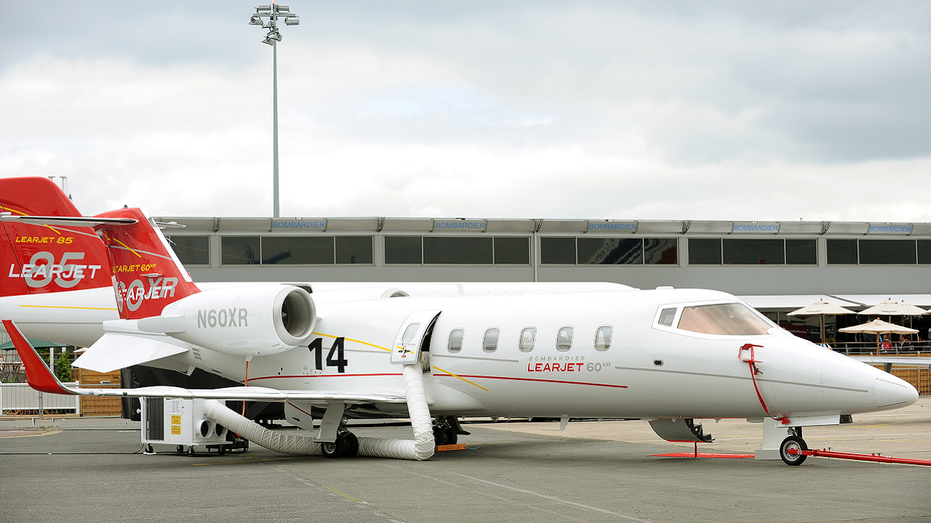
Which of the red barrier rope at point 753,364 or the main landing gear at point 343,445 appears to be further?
the main landing gear at point 343,445

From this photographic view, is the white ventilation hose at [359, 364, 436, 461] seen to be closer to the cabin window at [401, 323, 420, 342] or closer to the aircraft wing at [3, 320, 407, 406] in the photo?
the cabin window at [401, 323, 420, 342]

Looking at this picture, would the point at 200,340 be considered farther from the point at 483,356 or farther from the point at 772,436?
the point at 772,436

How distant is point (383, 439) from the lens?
60.4 ft

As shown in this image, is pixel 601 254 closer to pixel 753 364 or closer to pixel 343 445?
pixel 343 445

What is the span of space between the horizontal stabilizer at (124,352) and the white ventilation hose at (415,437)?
203 inches

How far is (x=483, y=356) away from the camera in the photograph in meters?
17.6

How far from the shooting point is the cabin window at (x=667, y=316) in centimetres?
1591

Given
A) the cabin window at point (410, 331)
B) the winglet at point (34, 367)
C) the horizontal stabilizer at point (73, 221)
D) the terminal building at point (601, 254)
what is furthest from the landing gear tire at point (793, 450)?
the terminal building at point (601, 254)

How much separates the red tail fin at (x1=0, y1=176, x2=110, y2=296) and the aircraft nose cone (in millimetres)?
18549

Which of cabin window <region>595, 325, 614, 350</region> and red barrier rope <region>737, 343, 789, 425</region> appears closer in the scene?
red barrier rope <region>737, 343, 789, 425</region>

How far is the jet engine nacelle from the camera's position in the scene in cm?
1958

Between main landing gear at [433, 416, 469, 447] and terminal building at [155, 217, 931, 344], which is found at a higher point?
terminal building at [155, 217, 931, 344]

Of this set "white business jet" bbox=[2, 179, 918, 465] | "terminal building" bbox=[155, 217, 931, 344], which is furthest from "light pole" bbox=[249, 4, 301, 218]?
"white business jet" bbox=[2, 179, 918, 465]

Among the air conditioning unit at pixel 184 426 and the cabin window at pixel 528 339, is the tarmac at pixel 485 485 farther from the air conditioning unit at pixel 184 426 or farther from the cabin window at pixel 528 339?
the cabin window at pixel 528 339
